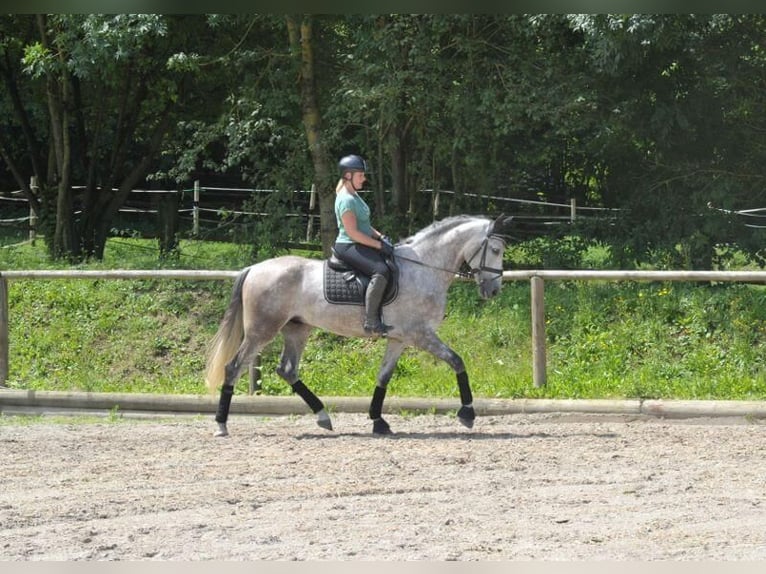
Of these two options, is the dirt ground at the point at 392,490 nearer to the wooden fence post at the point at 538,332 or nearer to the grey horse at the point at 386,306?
the grey horse at the point at 386,306

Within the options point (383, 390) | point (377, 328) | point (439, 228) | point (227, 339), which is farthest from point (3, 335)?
point (439, 228)

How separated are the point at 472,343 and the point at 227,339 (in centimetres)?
389

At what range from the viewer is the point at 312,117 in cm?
1700

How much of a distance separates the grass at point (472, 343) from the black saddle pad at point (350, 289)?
191 cm

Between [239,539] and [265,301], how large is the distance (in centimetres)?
415

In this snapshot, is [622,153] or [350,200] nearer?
[350,200]

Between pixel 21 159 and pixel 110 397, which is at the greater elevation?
pixel 21 159

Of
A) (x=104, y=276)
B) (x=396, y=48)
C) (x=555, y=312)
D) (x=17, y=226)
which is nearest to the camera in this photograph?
(x=104, y=276)

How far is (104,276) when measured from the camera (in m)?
12.3

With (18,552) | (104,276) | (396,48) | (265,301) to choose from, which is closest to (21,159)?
(396,48)

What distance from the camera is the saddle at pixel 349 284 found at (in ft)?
32.5

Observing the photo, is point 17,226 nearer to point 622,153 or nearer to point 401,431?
point 622,153

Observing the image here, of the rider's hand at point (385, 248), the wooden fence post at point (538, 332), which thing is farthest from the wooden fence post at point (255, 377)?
the wooden fence post at point (538, 332)

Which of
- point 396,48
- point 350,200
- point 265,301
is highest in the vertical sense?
point 396,48
